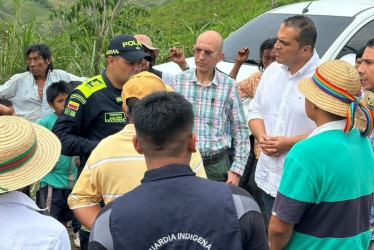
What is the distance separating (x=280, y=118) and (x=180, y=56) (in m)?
1.59

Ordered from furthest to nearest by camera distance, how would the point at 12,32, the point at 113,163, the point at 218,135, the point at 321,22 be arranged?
the point at 12,32 < the point at 321,22 < the point at 218,135 < the point at 113,163

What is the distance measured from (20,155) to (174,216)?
64 cm

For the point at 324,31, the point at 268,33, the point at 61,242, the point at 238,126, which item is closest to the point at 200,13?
the point at 268,33

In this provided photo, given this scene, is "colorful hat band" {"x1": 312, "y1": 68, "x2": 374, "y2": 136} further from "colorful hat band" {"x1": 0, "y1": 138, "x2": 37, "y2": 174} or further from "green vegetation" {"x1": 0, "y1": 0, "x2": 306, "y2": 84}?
"green vegetation" {"x1": 0, "y1": 0, "x2": 306, "y2": 84}

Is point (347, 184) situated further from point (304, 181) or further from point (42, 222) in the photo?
point (42, 222)

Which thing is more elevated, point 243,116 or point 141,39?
point 141,39

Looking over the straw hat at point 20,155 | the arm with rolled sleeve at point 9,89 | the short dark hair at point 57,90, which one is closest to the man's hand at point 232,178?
the short dark hair at point 57,90

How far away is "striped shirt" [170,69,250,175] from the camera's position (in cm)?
392

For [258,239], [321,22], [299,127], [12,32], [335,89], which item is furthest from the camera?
[12,32]

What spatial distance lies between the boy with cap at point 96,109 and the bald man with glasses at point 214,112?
0.56m

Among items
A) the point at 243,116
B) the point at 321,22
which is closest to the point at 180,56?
the point at 243,116

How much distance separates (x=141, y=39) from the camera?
501 centimetres

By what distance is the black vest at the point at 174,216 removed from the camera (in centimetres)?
179

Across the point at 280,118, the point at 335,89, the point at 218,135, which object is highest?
the point at 335,89
